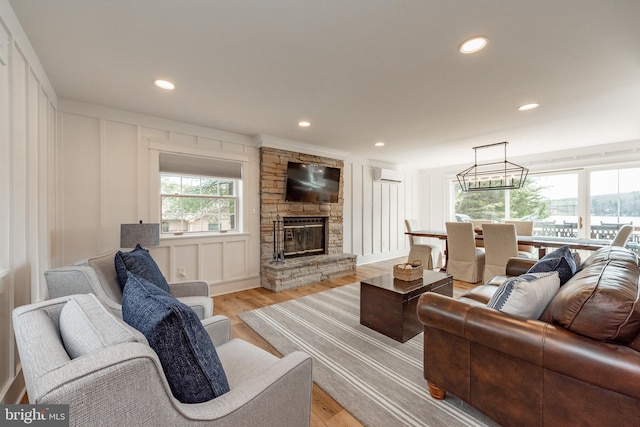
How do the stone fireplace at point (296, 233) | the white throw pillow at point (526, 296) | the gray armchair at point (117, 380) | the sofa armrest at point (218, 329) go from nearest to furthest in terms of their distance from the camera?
the gray armchair at point (117, 380) < the white throw pillow at point (526, 296) < the sofa armrest at point (218, 329) < the stone fireplace at point (296, 233)

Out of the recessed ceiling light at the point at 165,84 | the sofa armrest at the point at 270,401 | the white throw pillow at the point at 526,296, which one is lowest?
the sofa armrest at the point at 270,401

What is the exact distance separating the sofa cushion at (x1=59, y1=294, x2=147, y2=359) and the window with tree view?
2824 millimetres

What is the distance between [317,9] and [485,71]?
1536mm

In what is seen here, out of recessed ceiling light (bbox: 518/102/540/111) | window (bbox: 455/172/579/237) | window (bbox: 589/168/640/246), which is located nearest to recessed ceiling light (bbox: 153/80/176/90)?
recessed ceiling light (bbox: 518/102/540/111)

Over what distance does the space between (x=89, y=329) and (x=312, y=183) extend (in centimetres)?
404

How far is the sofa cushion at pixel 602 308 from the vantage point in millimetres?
1095

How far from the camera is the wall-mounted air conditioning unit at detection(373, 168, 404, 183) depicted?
239 inches

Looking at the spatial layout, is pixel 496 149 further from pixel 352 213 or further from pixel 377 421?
pixel 377 421

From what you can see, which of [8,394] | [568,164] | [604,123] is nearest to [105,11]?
[8,394]

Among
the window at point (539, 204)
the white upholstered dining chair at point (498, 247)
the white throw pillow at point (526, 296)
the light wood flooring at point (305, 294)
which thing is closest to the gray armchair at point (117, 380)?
the light wood flooring at point (305, 294)

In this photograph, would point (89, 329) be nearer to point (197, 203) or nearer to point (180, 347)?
point (180, 347)

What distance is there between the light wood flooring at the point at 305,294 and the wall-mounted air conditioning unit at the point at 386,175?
1946mm

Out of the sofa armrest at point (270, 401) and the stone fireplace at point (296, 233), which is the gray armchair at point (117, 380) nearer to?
the sofa armrest at point (270, 401)

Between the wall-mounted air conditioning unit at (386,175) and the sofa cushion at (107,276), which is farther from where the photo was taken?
the wall-mounted air conditioning unit at (386,175)
